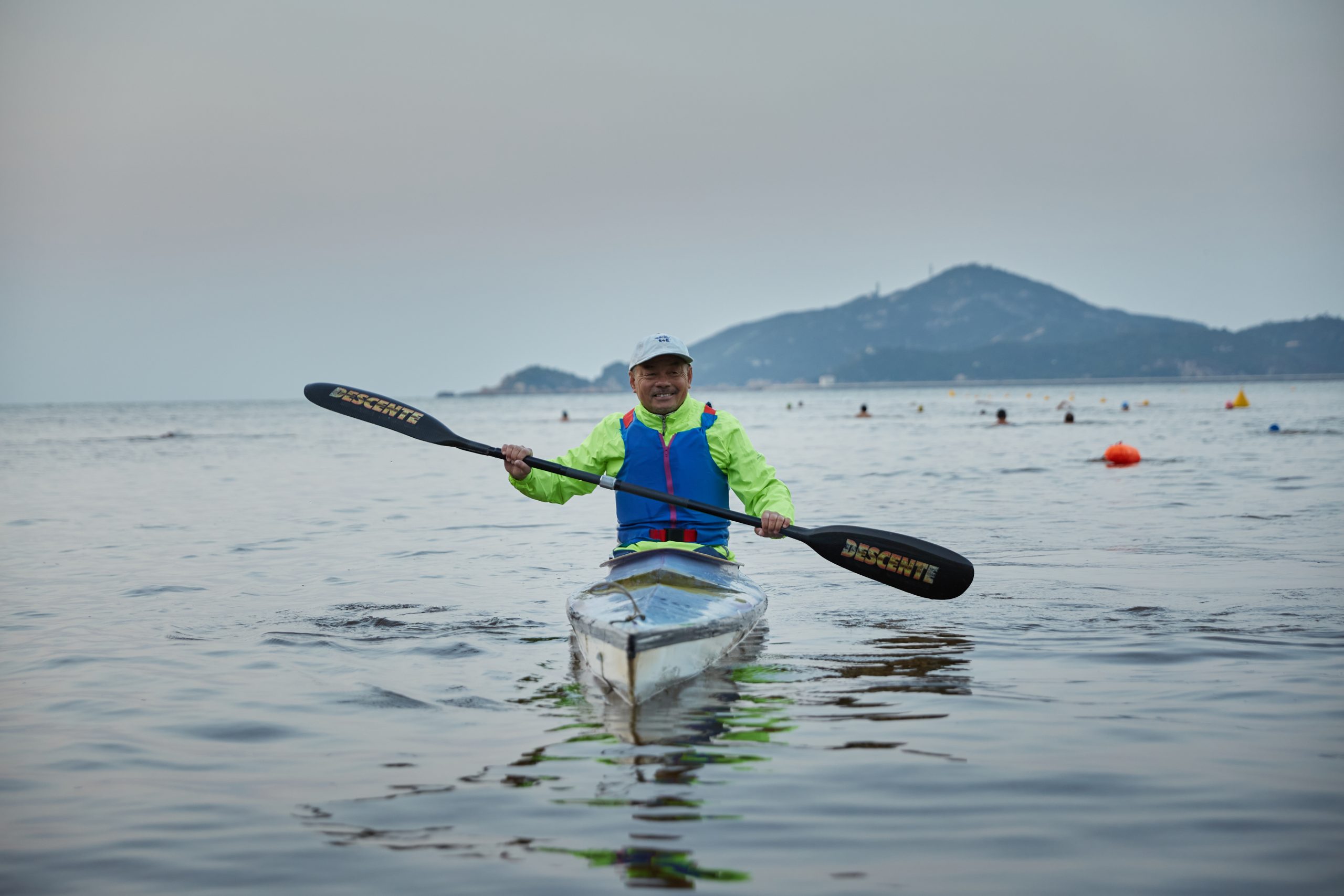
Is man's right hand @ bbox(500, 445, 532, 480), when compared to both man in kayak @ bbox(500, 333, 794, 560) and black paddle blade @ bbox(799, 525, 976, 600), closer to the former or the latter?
man in kayak @ bbox(500, 333, 794, 560)

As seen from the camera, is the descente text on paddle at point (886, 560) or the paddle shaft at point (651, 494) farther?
the descente text on paddle at point (886, 560)

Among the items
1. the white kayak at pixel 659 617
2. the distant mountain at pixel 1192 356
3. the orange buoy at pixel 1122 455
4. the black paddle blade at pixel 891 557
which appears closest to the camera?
the white kayak at pixel 659 617

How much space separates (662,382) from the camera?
260 inches

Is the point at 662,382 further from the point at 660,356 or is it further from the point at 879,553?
the point at 879,553

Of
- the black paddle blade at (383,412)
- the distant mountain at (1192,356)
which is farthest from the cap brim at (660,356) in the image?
the distant mountain at (1192,356)

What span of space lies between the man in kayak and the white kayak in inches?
13.5

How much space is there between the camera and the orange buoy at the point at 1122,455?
19.9 meters

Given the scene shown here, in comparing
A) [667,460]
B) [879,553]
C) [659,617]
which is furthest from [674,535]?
[659,617]

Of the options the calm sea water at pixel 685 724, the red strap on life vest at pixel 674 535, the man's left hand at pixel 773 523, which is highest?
the man's left hand at pixel 773 523

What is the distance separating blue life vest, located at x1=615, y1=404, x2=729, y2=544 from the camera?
6.82 m

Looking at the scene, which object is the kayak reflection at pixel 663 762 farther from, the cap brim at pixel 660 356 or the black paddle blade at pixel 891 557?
the cap brim at pixel 660 356

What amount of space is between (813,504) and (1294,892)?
12.0 metres

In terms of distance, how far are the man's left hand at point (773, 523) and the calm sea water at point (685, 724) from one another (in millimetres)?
732

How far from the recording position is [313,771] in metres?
4.42
